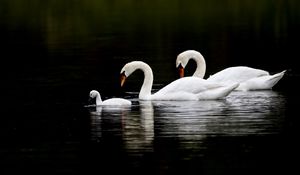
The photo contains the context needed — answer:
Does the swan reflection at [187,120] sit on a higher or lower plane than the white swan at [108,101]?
lower

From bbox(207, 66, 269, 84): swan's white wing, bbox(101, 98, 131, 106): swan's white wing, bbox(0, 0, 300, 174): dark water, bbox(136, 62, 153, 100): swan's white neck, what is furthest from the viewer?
bbox(207, 66, 269, 84): swan's white wing

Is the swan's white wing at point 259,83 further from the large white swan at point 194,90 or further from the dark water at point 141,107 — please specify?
the large white swan at point 194,90

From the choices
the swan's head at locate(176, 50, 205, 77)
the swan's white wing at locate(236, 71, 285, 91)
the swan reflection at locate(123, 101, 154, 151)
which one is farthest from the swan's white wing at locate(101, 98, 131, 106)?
the swan's head at locate(176, 50, 205, 77)

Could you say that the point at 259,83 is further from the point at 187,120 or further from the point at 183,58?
the point at 187,120

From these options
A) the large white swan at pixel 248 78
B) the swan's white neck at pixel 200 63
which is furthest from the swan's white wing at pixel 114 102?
the swan's white neck at pixel 200 63

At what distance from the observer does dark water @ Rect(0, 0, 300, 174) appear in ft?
58.4

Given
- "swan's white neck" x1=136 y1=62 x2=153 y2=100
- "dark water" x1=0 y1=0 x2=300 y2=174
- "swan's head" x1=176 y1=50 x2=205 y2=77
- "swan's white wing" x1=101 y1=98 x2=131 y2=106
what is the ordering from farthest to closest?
"swan's head" x1=176 y1=50 x2=205 y2=77 → "swan's white neck" x1=136 y1=62 x2=153 y2=100 → "swan's white wing" x1=101 y1=98 x2=131 y2=106 → "dark water" x1=0 y1=0 x2=300 y2=174

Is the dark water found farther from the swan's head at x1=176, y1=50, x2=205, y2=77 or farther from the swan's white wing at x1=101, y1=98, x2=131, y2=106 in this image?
the swan's head at x1=176, y1=50, x2=205, y2=77

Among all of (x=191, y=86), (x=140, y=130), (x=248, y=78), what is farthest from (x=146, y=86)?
(x=140, y=130)

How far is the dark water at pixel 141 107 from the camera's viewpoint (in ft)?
58.4

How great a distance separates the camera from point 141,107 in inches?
946

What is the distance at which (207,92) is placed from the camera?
974 inches

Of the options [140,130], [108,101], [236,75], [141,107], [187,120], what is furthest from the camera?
[236,75]

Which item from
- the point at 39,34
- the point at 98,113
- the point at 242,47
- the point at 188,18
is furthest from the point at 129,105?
the point at 188,18
